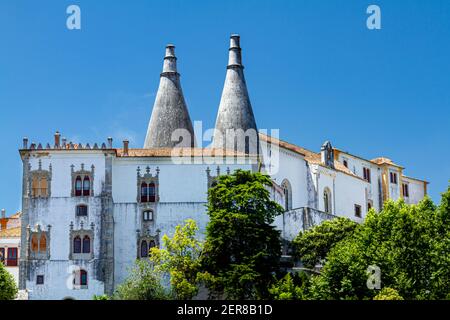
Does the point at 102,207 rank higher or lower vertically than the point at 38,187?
lower

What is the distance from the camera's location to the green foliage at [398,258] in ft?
179

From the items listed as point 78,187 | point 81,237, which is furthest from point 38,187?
point 81,237

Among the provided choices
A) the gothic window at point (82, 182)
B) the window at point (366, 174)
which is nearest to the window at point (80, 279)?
the gothic window at point (82, 182)

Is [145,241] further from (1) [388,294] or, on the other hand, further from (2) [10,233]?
(1) [388,294]

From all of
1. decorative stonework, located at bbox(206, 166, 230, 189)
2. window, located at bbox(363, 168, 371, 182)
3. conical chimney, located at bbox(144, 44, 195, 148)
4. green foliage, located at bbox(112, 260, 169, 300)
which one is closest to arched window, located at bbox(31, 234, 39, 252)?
green foliage, located at bbox(112, 260, 169, 300)

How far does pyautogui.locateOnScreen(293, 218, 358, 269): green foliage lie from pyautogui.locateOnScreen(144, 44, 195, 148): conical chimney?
16320mm

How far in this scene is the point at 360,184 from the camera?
3745 inches

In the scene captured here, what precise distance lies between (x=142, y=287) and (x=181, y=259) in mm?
3209

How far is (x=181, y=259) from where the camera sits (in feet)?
212

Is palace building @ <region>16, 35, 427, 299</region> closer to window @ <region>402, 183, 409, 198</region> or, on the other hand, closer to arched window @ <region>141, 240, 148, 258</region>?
arched window @ <region>141, 240, 148, 258</region>
